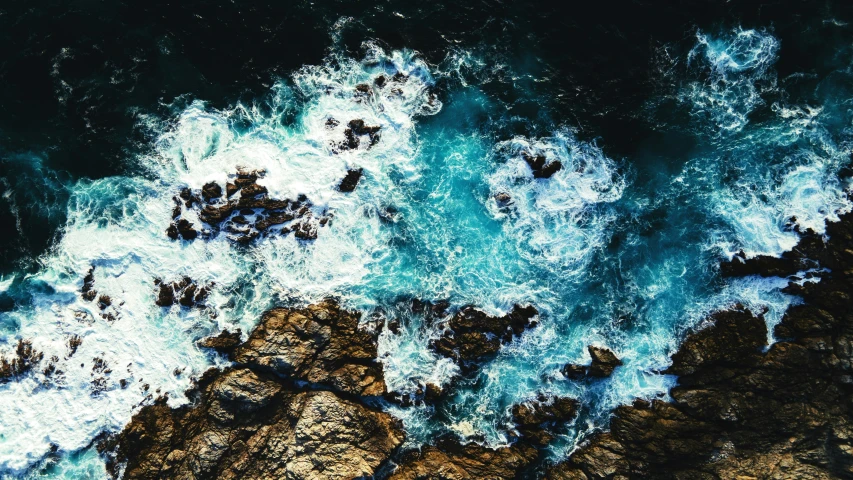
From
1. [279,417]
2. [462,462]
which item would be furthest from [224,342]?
[462,462]

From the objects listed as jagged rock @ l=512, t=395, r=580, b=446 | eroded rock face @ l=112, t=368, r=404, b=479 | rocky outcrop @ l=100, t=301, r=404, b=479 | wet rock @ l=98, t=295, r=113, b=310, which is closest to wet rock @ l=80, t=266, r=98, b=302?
wet rock @ l=98, t=295, r=113, b=310

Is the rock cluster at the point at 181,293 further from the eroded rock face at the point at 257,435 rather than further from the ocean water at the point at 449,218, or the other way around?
the eroded rock face at the point at 257,435

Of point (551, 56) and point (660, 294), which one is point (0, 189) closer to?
point (551, 56)

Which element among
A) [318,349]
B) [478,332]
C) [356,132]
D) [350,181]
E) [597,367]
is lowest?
[318,349]

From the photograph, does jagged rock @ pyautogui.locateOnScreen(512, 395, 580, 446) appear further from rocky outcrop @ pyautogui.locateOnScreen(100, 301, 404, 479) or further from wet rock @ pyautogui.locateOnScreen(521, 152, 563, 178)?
wet rock @ pyautogui.locateOnScreen(521, 152, 563, 178)

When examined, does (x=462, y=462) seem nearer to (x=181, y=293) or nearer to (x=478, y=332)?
(x=478, y=332)

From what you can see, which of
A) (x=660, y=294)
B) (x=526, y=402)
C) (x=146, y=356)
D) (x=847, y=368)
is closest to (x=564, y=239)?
(x=660, y=294)

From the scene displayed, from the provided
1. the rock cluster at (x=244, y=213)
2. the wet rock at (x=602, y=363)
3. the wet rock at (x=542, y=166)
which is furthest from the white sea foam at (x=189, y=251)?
the wet rock at (x=602, y=363)
